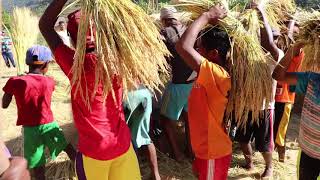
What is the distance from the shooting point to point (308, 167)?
275 cm

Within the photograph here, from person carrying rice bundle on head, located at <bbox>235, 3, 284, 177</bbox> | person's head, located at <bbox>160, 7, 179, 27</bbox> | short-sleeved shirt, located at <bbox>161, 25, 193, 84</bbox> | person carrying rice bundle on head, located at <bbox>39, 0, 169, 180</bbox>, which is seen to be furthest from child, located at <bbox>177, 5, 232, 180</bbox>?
person's head, located at <bbox>160, 7, 179, 27</bbox>

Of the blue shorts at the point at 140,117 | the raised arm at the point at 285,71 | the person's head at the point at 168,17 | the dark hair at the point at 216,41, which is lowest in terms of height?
the blue shorts at the point at 140,117

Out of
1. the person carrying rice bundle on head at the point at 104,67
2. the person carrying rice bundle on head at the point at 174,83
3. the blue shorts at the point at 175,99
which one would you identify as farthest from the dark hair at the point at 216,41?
the blue shorts at the point at 175,99

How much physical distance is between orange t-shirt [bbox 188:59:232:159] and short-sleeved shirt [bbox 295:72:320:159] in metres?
0.50

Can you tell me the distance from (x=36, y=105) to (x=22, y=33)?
4269mm

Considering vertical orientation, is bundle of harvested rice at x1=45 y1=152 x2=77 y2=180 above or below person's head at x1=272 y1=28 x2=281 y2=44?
below

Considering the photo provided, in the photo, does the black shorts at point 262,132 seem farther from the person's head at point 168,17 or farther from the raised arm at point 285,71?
the person's head at point 168,17

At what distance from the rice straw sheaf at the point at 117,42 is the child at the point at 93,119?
67mm

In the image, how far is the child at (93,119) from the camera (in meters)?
2.38

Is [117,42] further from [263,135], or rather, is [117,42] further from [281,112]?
[281,112]

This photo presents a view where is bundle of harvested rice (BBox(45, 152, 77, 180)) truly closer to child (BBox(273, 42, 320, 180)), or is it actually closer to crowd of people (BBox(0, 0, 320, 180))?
crowd of people (BBox(0, 0, 320, 180))

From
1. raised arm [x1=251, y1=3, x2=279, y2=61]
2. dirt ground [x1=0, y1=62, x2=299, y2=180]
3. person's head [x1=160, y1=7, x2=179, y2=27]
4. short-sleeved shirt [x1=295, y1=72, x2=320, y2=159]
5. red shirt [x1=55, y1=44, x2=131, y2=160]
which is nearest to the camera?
red shirt [x1=55, y1=44, x2=131, y2=160]

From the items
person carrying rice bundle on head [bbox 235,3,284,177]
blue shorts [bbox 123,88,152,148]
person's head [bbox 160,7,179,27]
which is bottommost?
person carrying rice bundle on head [bbox 235,3,284,177]

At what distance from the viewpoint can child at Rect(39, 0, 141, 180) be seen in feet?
7.80
